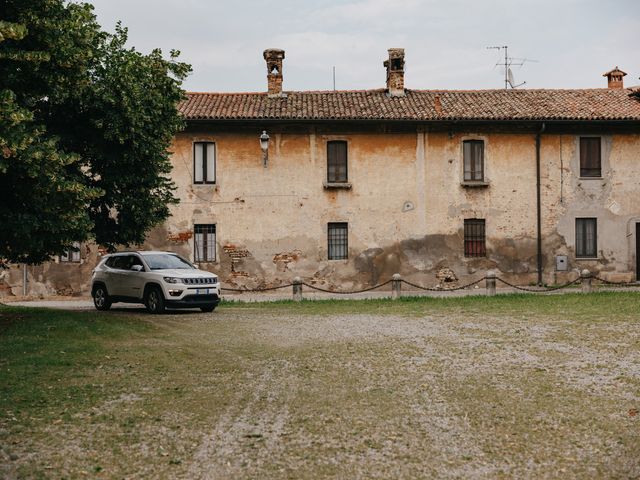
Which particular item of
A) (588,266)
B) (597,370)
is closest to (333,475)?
(597,370)

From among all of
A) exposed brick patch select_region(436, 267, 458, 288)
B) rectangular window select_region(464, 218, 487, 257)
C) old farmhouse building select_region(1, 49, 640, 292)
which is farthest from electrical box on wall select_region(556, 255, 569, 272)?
exposed brick patch select_region(436, 267, 458, 288)

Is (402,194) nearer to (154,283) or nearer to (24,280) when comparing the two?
(154,283)

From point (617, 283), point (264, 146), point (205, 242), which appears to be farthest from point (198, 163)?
point (617, 283)

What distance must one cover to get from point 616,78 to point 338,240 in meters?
15.0

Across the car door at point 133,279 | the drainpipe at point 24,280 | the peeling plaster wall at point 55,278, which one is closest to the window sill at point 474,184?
the car door at point 133,279

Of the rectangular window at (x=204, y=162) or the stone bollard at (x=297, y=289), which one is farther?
the rectangular window at (x=204, y=162)

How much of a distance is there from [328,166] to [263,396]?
2004 centimetres

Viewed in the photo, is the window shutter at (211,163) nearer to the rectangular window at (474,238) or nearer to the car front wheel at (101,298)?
the car front wheel at (101,298)

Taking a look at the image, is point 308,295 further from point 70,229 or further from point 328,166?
point 70,229

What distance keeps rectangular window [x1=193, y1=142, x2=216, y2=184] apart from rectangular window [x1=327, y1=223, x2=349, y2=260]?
465cm

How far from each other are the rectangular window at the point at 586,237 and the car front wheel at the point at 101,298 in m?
17.1

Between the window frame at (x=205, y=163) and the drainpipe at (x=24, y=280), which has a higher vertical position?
the window frame at (x=205, y=163)

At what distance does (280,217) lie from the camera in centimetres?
2719

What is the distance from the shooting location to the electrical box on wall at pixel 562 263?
27469 mm
